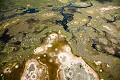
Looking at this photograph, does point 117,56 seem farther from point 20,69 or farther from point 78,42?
point 20,69

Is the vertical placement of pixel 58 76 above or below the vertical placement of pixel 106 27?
below

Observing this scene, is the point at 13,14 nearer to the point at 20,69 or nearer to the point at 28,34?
the point at 28,34

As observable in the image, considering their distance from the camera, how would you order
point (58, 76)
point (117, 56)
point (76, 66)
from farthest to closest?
point (117, 56) → point (76, 66) → point (58, 76)

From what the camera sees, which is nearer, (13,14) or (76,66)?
(76,66)

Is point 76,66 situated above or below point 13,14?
below

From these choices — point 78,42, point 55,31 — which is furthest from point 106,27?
point 55,31

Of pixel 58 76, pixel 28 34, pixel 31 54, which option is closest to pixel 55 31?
pixel 28 34

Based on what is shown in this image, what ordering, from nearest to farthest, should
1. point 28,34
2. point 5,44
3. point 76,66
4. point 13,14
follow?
point 76,66 → point 5,44 → point 28,34 → point 13,14

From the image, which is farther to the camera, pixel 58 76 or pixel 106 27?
pixel 106 27

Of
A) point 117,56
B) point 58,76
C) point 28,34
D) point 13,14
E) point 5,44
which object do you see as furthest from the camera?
point 13,14
